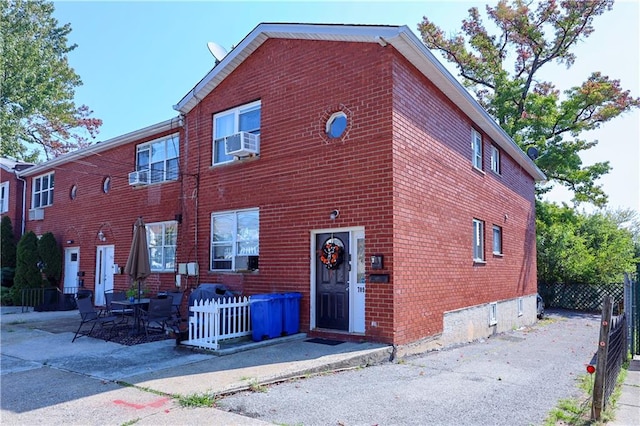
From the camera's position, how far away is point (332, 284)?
984cm

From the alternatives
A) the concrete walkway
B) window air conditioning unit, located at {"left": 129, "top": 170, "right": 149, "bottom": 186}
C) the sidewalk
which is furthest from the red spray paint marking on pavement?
window air conditioning unit, located at {"left": 129, "top": 170, "right": 149, "bottom": 186}

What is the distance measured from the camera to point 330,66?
10.1m

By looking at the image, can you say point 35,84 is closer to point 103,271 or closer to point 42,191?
point 42,191

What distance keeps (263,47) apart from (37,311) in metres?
12.3

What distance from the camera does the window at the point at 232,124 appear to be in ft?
38.3

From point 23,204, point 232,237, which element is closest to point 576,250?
point 232,237

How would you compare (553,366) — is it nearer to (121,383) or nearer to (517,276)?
(121,383)

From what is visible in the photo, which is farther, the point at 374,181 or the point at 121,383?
the point at 374,181

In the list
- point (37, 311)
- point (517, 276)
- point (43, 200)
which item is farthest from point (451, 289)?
point (43, 200)

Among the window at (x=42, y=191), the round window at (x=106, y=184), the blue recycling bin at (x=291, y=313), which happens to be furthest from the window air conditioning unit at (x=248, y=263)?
the window at (x=42, y=191)

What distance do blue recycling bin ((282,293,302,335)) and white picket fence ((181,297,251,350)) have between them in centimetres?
72

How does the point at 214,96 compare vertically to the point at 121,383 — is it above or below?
above

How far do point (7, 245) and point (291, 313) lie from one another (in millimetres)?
17489

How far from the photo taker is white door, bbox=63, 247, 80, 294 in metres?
17.8
